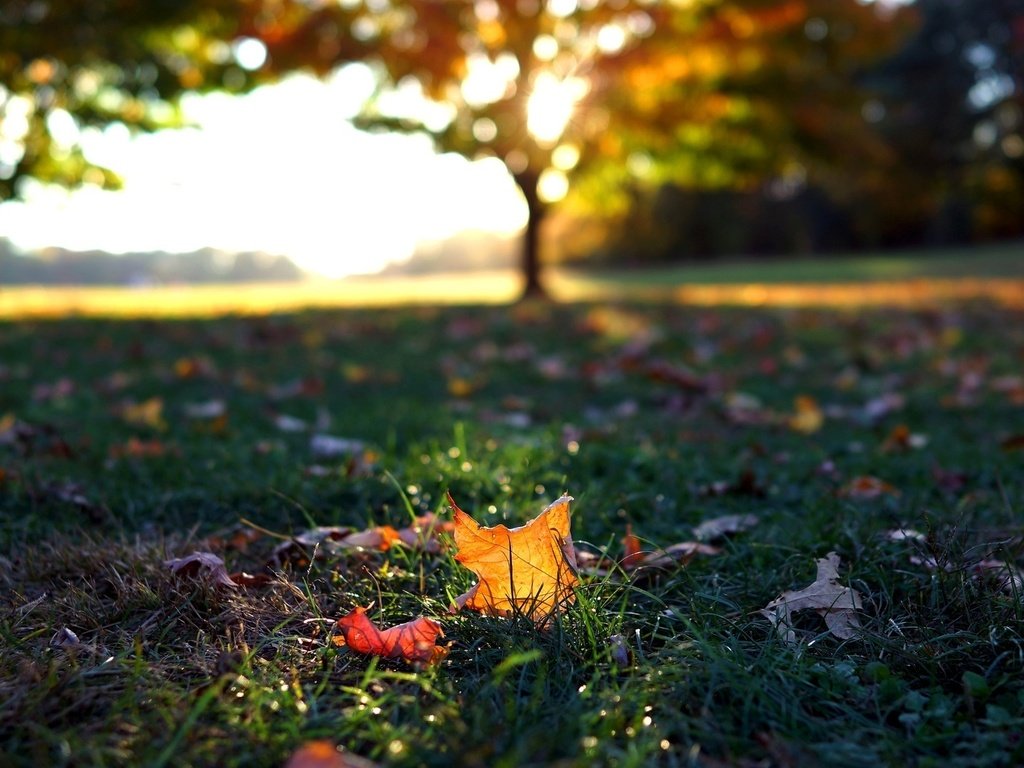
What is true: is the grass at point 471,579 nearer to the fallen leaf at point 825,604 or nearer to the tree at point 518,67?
the fallen leaf at point 825,604

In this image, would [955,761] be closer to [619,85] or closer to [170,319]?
[170,319]

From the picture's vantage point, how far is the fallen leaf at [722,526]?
6.83ft

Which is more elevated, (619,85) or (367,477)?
(619,85)

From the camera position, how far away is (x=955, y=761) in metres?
1.20

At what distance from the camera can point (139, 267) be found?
65.1 m

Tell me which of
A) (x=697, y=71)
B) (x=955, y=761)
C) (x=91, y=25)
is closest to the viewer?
(x=955, y=761)

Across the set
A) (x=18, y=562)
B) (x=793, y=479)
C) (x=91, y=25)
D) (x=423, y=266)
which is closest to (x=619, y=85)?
(x=91, y=25)

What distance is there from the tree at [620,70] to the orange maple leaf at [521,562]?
10944 millimetres

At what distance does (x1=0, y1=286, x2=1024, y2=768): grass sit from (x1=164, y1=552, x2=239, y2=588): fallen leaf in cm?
3

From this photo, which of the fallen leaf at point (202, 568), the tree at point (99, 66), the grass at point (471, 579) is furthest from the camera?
the tree at point (99, 66)

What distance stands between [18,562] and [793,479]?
2.12 m

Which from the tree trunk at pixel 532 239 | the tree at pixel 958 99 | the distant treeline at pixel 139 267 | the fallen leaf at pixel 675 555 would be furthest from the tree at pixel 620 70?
the distant treeline at pixel 139 267

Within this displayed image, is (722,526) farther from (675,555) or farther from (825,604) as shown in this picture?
(825,604)

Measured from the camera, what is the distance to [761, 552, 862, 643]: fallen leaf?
157 cm
